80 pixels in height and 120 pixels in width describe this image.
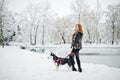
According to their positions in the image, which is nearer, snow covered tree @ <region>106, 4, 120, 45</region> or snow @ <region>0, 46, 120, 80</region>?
snow @ <region>0, 46, 120, 80</region>

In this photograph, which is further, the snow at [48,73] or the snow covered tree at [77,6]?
the snow covered tree at [77,6]

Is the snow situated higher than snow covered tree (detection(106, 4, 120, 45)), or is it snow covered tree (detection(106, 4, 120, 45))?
snow covered tree (detection(106, 4, 120, 45))

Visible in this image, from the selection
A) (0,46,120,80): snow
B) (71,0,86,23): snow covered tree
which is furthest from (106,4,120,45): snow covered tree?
(0,46,120,80): snow

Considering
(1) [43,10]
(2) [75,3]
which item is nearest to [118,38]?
(2) [75,3]

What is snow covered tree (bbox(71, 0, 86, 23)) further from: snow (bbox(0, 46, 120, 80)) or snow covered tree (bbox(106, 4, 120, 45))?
snow (bbox(0, 46, 120, 80))

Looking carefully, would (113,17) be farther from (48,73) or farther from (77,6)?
(48,73)

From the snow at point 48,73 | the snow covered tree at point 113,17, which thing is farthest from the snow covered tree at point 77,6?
the snow at point 48,73

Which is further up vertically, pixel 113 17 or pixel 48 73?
pixel 113 17

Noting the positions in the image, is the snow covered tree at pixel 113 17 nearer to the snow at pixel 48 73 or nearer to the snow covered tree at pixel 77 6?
the snow covered tree at pixel 77 6

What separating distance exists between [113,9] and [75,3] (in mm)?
10369

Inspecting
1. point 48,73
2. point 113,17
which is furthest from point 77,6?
point 48,73

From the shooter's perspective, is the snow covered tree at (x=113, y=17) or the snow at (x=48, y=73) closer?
the snow at (x=48, y=73)

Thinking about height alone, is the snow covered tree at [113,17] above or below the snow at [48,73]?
above

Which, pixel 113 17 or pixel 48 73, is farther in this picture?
pixel 113 17
